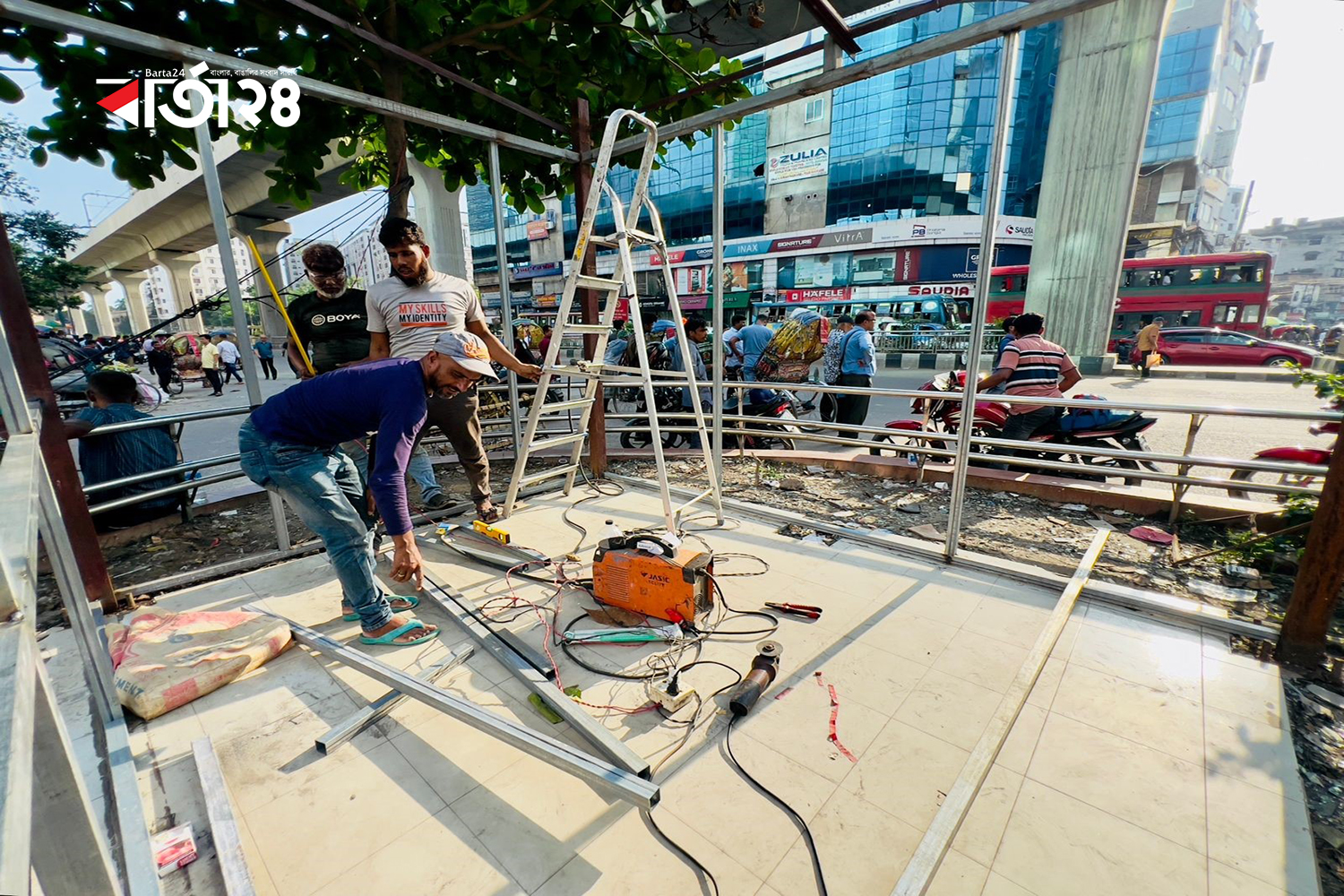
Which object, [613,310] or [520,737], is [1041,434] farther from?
[520,737]

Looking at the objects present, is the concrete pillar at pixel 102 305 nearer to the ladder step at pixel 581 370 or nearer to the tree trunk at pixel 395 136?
the tree trunk at pixel 395 136

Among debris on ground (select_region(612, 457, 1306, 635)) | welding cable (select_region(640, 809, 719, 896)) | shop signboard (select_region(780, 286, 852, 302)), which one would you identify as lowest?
debris on ground (select_region(612, 457, 1306, 635))

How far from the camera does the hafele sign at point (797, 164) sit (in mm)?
32438

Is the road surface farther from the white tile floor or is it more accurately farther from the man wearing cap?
the white tile floor

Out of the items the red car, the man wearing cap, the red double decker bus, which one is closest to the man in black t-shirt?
the man wearing cap

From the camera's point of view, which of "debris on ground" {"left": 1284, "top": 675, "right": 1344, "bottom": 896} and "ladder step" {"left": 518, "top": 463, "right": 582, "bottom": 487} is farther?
"ladder step" {"left": 518, "top": 463, "right": 582, "bottom": 487}

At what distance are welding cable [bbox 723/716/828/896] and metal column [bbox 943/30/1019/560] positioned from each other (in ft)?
7.30

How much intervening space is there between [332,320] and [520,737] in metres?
3.33

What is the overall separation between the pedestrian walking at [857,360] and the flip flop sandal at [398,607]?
18.5ft

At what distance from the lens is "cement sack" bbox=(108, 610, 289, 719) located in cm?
236

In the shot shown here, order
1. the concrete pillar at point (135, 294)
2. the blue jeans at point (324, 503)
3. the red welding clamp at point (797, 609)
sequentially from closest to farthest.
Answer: the blue jeans at point (324, 503)
the red welding clamp at point (797, 609)
the concrete pillar at point (135, 294)

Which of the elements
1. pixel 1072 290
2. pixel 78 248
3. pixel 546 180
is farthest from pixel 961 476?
pixel 78 248

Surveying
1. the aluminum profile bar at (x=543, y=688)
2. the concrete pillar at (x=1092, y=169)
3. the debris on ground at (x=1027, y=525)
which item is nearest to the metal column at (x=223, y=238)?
the aluminum profile bar at (x=543, y=688)

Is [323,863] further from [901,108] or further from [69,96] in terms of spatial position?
[901,108]
